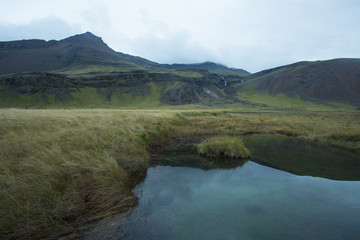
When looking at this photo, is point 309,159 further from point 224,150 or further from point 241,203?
point 241,203

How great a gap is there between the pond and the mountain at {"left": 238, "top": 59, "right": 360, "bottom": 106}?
160 metres

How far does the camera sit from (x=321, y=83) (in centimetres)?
15312

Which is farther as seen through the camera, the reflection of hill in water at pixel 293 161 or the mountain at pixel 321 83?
the mountain at pixel 321 83

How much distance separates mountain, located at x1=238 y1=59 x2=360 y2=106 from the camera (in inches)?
5610

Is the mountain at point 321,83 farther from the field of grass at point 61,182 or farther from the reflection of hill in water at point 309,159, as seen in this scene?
the field of grass at point 61,182

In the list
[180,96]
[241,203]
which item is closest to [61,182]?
[241,203]

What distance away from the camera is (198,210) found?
7305 millimetres

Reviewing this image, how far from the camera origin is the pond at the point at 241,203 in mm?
6082

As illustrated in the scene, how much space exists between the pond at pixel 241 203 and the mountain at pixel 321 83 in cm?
15961

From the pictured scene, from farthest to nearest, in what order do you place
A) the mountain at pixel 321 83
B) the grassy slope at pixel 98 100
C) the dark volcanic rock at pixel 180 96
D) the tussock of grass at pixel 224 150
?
the mountain at pixel 321 83 < the dark volcanic rock at pixel 180 96 < the grassy slope at pixel 98 100 < the tussock of grass at pixel 224 150

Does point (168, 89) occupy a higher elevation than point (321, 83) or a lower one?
lower

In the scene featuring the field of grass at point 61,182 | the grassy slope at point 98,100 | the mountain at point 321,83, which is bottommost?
the grassy slope at point 98,100

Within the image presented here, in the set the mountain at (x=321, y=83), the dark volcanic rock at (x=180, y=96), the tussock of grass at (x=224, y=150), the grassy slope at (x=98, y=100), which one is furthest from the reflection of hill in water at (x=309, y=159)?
the mountain at (x=321, y=83)

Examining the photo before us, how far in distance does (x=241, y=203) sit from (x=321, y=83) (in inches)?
7420
